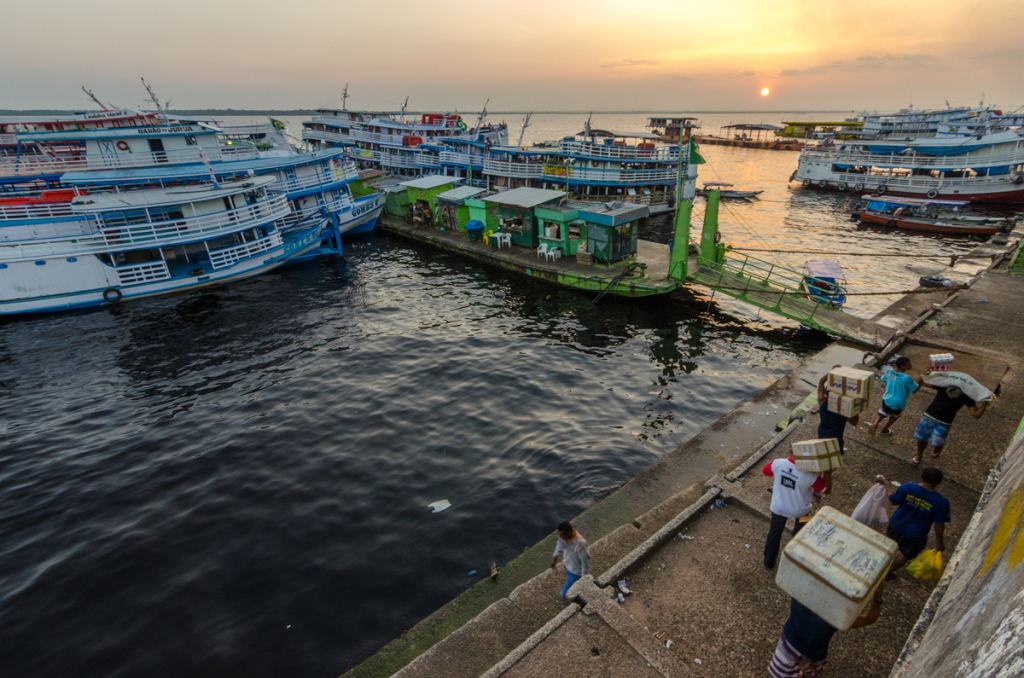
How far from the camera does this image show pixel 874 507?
5121 millimetres

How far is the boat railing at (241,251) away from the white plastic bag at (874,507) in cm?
2751

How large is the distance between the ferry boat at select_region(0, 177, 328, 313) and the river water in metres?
1.28

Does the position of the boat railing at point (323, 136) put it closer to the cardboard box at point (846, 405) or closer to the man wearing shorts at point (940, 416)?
the cardboard box at point (846, 405)

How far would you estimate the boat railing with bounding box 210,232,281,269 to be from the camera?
23.7 m

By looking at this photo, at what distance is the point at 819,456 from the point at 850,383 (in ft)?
7.47

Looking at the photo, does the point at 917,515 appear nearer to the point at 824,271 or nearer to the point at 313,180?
the point at 824,271

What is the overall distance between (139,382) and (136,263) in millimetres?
11056

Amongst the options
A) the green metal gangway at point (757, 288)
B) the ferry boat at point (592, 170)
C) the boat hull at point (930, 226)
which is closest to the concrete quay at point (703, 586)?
the green metal gangway at point (757, 288)

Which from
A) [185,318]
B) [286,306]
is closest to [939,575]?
[286,306]

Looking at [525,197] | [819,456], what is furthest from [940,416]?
[525,197]

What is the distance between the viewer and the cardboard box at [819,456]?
16.6 feet

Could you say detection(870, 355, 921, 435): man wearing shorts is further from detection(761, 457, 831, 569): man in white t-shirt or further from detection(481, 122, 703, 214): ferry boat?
detection(481, 122, 703, 214): ferry boat

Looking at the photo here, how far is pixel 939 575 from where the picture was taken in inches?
206

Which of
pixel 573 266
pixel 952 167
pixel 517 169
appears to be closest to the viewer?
pixel 573 266
